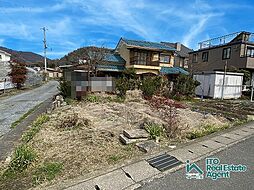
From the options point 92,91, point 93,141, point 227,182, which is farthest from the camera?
point 92,91

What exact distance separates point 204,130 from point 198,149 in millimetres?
1645

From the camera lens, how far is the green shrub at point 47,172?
8.94ft

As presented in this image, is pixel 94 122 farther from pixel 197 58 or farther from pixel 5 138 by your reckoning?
pixel 197 58

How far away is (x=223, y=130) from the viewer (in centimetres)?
555

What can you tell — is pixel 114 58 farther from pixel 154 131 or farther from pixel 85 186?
pixel 85 186

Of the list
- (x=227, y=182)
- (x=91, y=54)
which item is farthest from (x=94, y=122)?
(x=91, y=54)

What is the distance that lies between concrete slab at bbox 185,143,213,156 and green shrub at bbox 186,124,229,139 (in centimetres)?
65

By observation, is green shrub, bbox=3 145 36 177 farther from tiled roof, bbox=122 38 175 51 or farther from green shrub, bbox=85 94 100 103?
tiled roof, bbox=122 38 175 51

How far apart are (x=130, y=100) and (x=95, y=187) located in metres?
7.99

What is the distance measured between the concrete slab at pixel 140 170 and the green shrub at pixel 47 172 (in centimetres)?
114

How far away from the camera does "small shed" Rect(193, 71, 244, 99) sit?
13703 millimetres

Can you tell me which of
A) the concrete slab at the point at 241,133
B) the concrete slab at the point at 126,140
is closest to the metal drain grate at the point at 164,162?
the concrete slab at the point at 126,140

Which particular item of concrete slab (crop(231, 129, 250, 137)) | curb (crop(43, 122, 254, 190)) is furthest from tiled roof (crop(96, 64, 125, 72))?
curb (crop(43, 122, 254, 190))

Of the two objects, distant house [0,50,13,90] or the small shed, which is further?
distant house [0,50,13,90]
